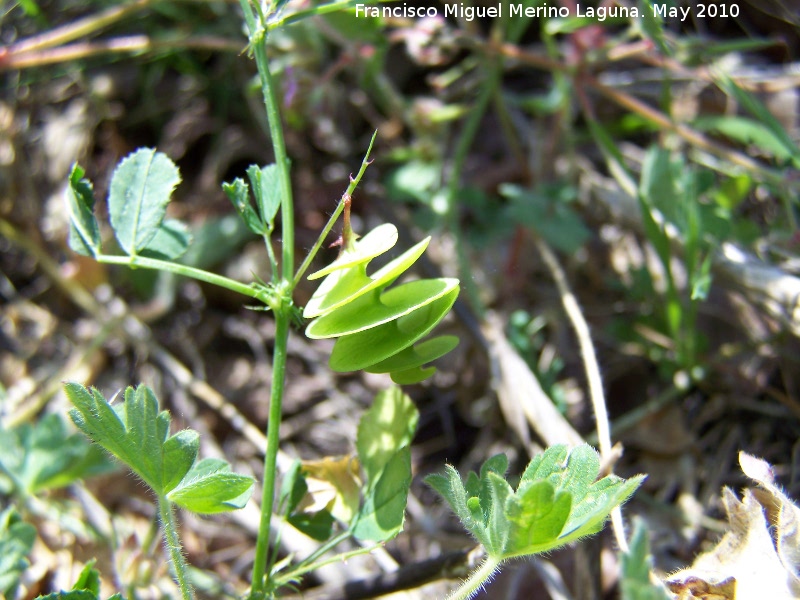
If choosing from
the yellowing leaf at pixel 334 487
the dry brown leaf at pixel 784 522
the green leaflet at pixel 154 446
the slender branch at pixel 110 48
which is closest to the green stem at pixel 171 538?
the green leaflet at pixel 154 446

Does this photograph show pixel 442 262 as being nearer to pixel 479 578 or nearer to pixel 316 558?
pixel 316 558

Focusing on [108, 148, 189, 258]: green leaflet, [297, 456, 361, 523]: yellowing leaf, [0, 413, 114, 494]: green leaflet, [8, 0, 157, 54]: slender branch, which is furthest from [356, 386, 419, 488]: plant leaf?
[8, 0, 157, 54]: slender branch

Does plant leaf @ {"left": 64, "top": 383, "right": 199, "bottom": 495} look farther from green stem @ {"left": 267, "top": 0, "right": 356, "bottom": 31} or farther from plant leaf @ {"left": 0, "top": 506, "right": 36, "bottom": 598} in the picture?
green stem @ {"left": 267, "top": 0, "right": 356, "bottom": 31}

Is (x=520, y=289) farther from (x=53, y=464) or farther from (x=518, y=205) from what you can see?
(x=53, y=464)

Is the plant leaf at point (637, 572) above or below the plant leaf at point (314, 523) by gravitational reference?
above

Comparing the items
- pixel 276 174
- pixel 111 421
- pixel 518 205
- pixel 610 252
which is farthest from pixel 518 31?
pixel 111 421

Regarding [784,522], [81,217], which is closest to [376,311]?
[81,217]

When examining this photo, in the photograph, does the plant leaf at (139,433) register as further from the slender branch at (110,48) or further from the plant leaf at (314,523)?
the slender branch at (110,48)
